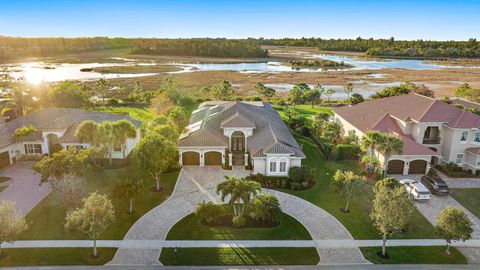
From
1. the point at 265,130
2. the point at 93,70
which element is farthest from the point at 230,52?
the point at 265,130

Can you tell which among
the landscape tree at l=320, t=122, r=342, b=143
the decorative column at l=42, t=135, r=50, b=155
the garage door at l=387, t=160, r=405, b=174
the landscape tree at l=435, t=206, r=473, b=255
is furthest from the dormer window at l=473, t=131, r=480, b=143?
the decorative column at l=42, t=135, r=50, b=155

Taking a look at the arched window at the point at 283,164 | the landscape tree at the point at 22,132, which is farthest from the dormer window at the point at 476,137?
the landscape tree at the point at 22,132

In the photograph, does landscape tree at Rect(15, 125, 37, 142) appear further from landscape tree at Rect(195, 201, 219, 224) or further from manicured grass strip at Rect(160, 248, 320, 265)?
manicured grass strip at Rect(160, 248, 320, 265)

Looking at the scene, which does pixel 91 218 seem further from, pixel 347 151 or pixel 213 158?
pixel 347 151

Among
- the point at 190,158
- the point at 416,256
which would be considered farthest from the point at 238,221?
the point at 190,158

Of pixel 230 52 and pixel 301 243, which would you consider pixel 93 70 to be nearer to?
pixel 230 52

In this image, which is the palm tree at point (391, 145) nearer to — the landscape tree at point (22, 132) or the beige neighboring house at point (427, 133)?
the beige neighboring house at point (427, 133)

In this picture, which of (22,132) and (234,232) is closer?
Result: (234,232)
